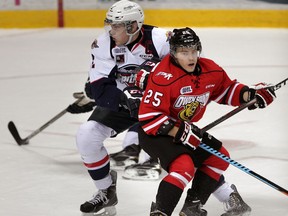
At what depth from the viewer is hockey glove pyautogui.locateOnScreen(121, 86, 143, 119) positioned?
326 centimetres

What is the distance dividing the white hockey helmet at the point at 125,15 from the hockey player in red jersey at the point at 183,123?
0.51m

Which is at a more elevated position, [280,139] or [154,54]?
[154,54]

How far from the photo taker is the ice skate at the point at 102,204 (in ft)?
10.9

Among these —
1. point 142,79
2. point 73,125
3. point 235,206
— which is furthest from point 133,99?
point 73,125

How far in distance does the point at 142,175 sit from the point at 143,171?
A: 24 mm

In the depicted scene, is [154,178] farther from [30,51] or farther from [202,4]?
[202,4]

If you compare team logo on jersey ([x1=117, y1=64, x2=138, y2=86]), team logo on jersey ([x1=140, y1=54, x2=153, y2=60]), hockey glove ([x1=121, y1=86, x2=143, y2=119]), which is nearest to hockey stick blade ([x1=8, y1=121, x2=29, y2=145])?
team logo on jersey ([x1=117, y1=64, x2=138, y2=86])

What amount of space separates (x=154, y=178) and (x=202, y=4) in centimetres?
482

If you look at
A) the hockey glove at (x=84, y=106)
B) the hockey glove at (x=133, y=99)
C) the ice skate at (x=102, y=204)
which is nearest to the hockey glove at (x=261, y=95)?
the hockey glove at (x=133, y=99)

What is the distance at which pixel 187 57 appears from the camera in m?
2.95

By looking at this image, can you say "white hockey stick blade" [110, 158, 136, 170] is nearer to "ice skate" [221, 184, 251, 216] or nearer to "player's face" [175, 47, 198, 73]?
"ice skate" [221, 184, 251, 216]

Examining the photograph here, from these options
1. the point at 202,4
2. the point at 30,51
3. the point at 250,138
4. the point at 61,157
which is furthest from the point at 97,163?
the point at 202,4

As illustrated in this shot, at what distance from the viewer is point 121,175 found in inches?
155

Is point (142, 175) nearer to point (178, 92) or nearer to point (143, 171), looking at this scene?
point (143, 171)
